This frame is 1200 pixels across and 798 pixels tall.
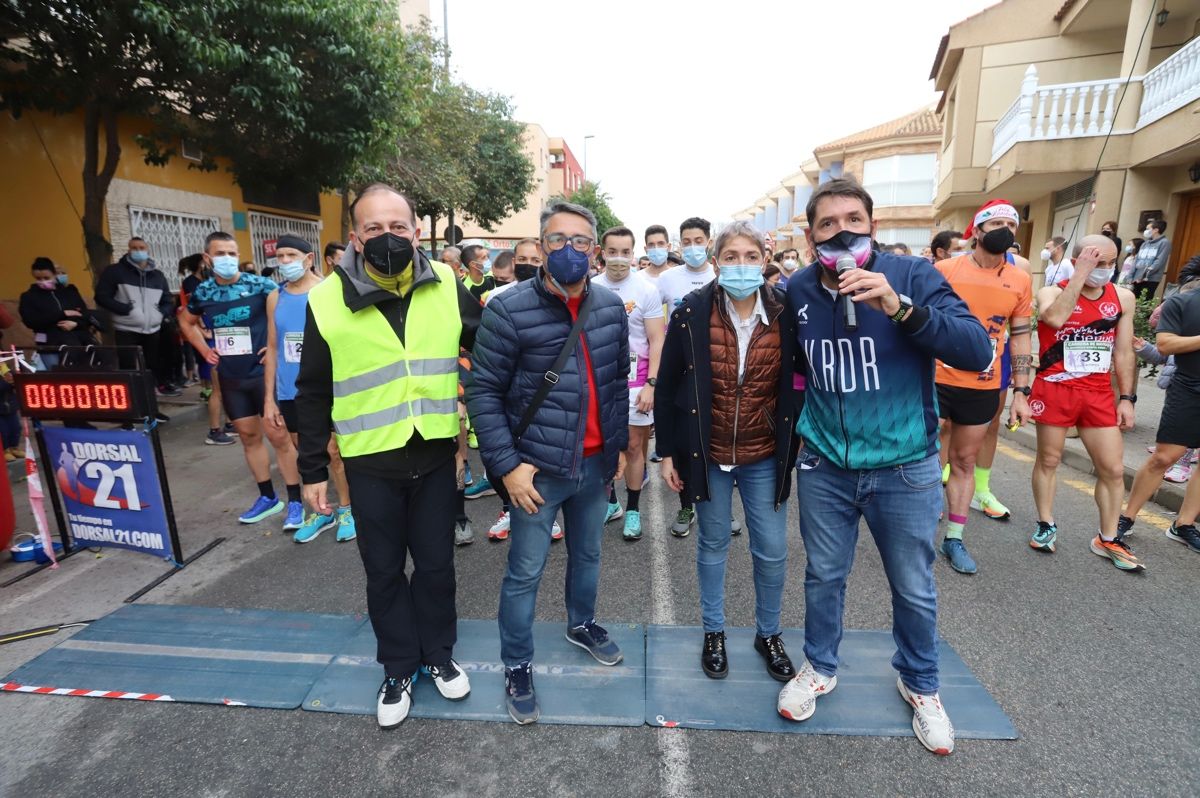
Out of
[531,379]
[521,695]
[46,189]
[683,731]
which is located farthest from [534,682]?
[46,189]

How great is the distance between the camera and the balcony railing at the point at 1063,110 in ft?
38.0

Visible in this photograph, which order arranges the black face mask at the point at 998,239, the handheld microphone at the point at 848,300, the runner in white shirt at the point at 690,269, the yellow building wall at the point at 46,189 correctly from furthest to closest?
the yellow building wall at the point at 46,189, the runner in white shirt at the point at 690,269, the black face mask at the point at 998,239, the handheld microphone at the point at 848,300

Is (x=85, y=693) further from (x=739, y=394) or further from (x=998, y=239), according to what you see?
(x=998, y=239)

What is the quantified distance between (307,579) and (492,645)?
147cm

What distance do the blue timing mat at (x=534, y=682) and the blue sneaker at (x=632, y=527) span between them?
1.14m

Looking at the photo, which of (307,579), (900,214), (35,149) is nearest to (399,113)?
(35,149)

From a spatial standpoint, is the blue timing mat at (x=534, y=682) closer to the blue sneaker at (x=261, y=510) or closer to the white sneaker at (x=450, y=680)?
the white sneaker at (x=450, y=680)

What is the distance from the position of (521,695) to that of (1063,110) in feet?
48.9

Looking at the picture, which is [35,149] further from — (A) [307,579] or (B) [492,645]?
(B) [492,645]

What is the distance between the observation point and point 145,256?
→ 26.0ft

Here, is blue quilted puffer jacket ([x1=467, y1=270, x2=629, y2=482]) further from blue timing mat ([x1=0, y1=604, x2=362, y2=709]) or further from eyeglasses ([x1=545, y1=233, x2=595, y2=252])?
blue timing mat ([x1=0, y1=604, x2=362, y2=709])

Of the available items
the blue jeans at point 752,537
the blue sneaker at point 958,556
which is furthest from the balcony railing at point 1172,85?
the blue jeans at point 752,537

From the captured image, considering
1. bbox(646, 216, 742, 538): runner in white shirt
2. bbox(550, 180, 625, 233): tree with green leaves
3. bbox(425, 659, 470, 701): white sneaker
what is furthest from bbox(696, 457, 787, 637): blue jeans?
bbox(550, 180, 625, 233): tree with green leaves

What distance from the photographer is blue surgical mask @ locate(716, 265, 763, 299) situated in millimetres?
2637
